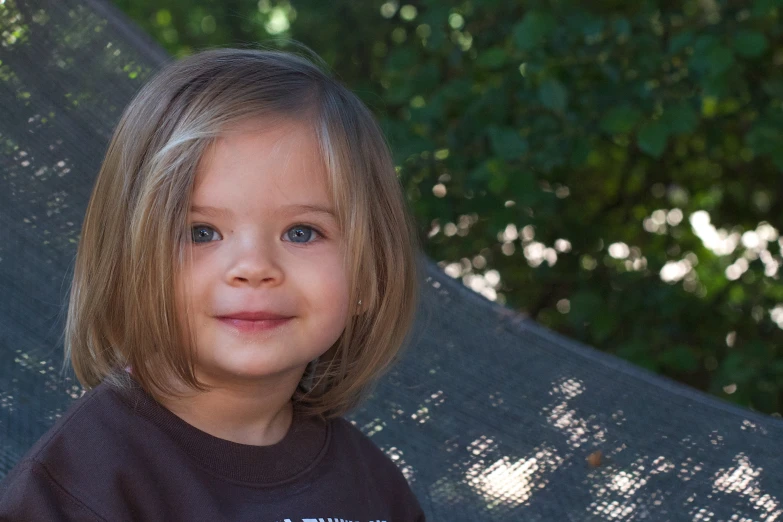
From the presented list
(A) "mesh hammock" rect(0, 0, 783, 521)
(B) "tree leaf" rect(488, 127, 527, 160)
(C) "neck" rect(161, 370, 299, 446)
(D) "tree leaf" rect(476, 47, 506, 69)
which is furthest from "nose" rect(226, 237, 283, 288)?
(D) "tree leaf" rect(476, 47, 506, 69)

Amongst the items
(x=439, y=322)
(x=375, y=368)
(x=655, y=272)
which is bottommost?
(x=655, y=272)

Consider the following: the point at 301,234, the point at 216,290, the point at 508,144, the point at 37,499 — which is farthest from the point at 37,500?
the point at 508,144

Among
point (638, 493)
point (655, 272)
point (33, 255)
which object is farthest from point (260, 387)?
point (655, 272)

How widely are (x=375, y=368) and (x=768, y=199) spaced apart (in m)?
1.86

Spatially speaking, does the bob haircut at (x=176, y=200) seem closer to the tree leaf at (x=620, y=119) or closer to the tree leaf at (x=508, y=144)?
the tree leaf at (x=508, y=144)

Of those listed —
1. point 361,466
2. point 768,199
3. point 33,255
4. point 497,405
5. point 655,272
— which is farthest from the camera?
point 768,199

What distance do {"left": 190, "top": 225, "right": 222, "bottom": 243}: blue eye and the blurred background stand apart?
0.79 meters

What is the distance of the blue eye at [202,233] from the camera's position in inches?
38.6

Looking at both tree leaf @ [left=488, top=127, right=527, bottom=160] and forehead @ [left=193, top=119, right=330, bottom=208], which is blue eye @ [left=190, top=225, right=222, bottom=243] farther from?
tree leaf @ [left=488, top=127, right=527, bottom=160]

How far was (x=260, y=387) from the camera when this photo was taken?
1059 mm

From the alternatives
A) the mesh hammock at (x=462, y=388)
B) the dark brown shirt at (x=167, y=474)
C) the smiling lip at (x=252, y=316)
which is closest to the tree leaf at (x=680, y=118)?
the mesh hammock at (x=462, y=388)

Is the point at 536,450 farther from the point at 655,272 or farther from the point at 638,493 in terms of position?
the point at 655,272

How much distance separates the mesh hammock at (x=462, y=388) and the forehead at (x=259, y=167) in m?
0.52

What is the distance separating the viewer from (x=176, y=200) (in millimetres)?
965
